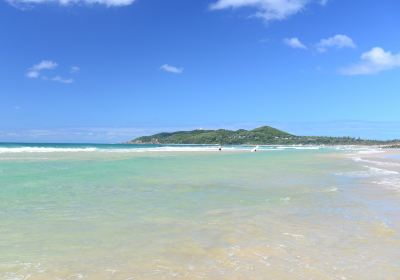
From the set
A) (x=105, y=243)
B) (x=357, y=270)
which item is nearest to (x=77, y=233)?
(x=105, y=243)

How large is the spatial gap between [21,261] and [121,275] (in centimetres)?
153

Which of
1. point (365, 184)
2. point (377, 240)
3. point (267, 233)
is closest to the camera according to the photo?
point (377, 240)

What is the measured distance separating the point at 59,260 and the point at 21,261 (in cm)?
49

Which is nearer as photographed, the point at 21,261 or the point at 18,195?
the point at 21,261

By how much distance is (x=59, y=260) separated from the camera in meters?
5.47

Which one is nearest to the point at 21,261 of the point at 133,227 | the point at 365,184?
the point at 133,227

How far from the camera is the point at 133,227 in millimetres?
7496

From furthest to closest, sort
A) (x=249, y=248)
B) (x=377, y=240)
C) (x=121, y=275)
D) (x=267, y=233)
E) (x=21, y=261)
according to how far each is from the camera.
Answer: (x=267, y=233)
(x=377, y=240)
(x=249, y=248)
(x=21, y=261)
(x=121, y=275)

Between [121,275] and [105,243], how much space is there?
1.57 m

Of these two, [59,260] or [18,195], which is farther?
[18,195]

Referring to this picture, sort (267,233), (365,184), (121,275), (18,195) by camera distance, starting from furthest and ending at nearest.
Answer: (365,184), (18,195), (267,233), (121,275)

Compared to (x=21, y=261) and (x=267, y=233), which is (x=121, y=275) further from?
(x=267, y=233)

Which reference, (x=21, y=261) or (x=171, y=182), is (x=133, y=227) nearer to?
(x=21, y=261)

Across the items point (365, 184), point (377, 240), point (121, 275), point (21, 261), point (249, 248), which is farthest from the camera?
point (365, 184)
